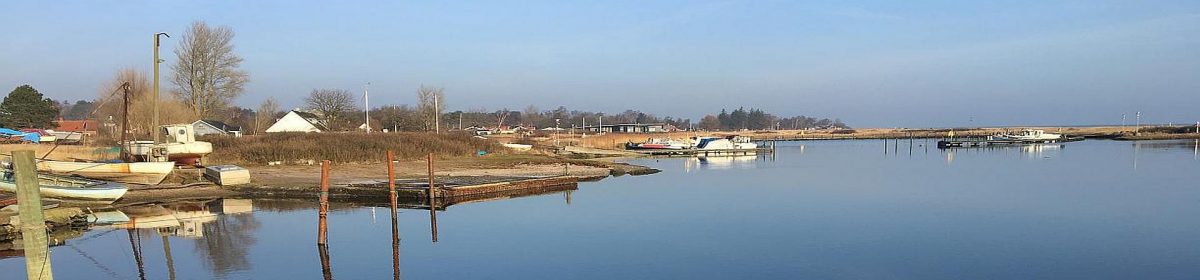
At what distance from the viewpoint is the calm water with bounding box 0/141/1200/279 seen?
1491cm

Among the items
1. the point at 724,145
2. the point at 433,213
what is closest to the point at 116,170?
the point at 433,213

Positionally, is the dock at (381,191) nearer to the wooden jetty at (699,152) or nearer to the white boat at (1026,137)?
the wooden jetty at (699,152)

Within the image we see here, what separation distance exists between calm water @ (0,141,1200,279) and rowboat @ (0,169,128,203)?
34.4 inches

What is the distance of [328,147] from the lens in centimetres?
3884

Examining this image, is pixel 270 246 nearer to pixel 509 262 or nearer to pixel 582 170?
pixel 509 262

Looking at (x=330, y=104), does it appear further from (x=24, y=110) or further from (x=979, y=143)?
(x=979, y=143)

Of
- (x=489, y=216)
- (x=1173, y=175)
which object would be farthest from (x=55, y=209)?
(x=1173, y=175)

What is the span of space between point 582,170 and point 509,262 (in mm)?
25616

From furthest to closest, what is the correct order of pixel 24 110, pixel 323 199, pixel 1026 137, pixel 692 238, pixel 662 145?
pixel 1026 137, pixel 662 145, pixel 24 110, pixel 692 238, pixel 323 199

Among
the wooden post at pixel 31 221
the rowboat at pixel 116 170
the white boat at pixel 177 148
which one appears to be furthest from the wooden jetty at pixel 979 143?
the wooden post at pixel 31 221

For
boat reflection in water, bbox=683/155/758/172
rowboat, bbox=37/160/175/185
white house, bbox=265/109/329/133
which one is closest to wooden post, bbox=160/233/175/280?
rowboat, bbox=37/160/175/185

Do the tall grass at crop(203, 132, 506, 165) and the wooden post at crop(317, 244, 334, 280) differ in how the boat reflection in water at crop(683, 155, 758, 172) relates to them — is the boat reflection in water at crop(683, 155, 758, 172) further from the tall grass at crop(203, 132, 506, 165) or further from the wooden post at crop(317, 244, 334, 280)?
the wooden post at crop(317, 244, 334, 280)

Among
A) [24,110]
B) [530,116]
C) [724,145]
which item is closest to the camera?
[24,110]

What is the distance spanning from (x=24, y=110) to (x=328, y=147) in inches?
1717
